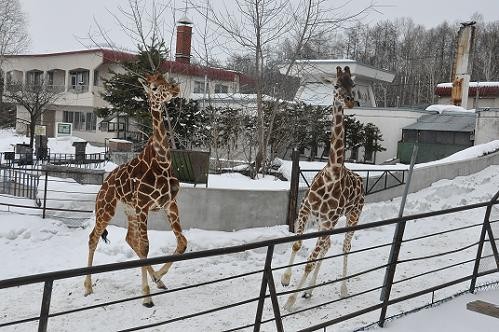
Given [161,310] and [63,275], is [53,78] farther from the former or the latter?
[63,275]

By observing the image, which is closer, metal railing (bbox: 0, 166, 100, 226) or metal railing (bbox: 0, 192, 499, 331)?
metal railing (bbox: 0, 192, 499, 331)

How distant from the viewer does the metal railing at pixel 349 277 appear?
9.16 ft

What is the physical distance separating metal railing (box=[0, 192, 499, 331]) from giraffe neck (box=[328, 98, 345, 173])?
3.96 feet

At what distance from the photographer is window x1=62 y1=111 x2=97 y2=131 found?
115ft

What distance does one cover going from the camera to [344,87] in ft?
21.7

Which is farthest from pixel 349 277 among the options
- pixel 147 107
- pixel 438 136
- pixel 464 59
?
pixel 464 59

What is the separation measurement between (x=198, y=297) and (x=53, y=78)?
35397 mm

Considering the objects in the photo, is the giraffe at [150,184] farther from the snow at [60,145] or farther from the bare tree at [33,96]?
the bare tree at [33,96]

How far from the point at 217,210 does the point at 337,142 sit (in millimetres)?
3310

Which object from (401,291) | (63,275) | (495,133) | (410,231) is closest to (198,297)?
(401,291)

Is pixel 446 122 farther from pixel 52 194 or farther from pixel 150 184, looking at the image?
pixel 150 184

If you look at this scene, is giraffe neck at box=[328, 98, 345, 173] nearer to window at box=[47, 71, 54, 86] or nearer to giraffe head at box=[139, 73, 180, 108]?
giraffe head at box=[139, 73, 180, 108]

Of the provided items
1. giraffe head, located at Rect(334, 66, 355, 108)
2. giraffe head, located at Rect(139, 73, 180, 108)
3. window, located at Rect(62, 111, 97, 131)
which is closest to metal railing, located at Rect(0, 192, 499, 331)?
giraffe head, located at Rect(334, 66, 355, 108)

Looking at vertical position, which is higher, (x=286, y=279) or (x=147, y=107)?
(x=147, y=107)
